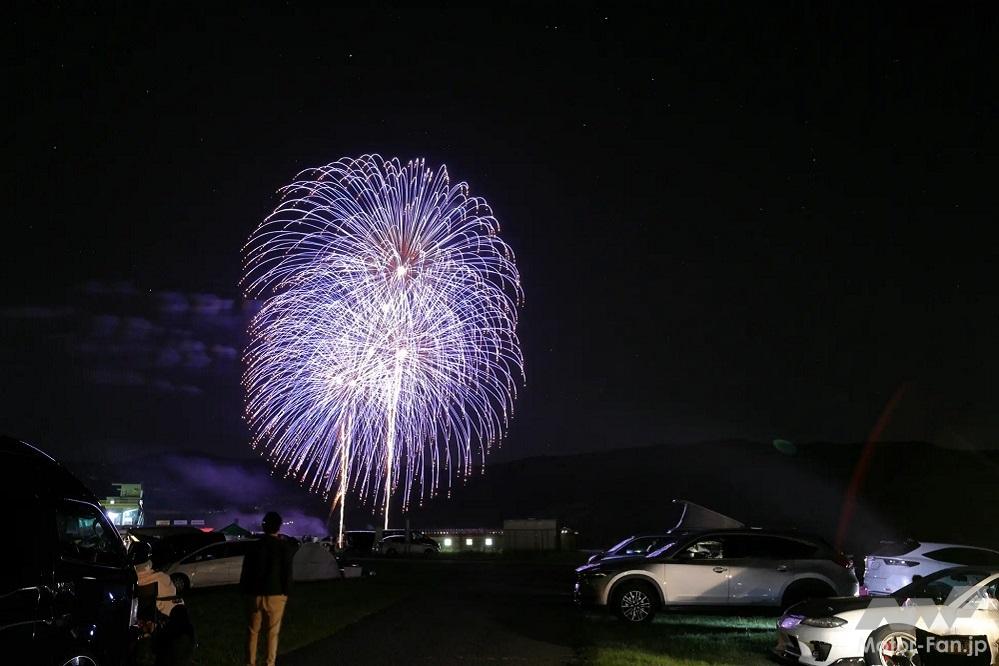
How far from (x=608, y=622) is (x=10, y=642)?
43.3 feet

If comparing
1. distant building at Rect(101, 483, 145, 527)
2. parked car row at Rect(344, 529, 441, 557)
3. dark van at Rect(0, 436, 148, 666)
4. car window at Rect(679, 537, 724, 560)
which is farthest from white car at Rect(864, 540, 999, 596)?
distant building at Rect(101, 483, 145, 527)

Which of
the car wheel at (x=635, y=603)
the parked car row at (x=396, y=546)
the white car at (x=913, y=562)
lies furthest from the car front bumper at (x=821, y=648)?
the parked car row at (x=396, y=546)

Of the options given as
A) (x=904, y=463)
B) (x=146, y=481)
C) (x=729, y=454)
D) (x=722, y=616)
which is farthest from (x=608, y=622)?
(x=729, y=454)

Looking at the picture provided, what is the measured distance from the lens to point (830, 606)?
13.0m

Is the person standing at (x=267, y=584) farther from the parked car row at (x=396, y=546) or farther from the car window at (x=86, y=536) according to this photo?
the parked car row at (x=396, y=546)

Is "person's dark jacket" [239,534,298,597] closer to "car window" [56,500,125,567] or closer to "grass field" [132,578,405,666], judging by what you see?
"grass field" [132,578,405,666]

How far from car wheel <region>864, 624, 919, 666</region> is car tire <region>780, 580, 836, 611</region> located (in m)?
6.00

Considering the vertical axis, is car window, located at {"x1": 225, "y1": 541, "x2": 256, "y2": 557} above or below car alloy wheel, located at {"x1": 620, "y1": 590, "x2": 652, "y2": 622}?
above

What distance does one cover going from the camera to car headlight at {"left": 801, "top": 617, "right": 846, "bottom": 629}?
41.2 feet

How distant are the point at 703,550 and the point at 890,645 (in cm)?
660

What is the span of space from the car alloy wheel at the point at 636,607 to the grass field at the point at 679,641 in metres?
0.26

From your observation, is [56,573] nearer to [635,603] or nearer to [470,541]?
[635,603]

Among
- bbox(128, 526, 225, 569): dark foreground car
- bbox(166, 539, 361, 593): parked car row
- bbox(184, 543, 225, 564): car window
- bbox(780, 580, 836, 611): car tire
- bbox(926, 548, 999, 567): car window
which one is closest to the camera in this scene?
bbox(780, 580, 836, 611): car tire

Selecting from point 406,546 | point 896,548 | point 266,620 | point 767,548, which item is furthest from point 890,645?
point 406,546
